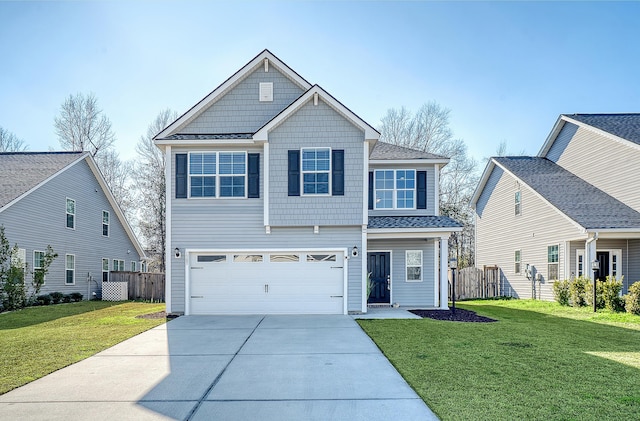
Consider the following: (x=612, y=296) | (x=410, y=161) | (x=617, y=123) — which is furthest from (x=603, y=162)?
(x=410, y=161)

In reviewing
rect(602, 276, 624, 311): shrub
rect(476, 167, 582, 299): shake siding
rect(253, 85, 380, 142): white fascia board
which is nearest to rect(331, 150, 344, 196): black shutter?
rect(253, 85, 380, 142): white fascia board

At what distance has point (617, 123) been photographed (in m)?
19.2

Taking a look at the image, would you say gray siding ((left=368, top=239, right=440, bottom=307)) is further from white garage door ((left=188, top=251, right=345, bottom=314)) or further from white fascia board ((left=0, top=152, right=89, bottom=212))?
white fascia board ((left=0, top=152, right=89, bottom=212))

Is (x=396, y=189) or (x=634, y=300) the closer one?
(x=634, y=300)

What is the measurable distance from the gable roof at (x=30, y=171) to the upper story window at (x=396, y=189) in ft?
43.3

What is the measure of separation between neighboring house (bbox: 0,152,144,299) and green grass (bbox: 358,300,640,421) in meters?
13.7

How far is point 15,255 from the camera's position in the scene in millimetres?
15953

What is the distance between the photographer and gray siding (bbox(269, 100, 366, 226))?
519 inches

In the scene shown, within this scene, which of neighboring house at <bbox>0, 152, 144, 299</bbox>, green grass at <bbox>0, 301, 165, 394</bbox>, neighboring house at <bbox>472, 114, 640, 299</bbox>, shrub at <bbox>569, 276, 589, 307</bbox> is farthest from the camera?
neighboring house at <bbox>0, 152, 144, 299</bbox>

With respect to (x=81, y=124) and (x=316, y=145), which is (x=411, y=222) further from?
(x=81, y=124)

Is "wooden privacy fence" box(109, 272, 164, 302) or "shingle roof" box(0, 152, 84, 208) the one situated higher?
"shingle roof" box(0, 152, 84, 208)

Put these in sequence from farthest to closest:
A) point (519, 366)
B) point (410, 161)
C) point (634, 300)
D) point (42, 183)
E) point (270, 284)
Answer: point (42, 183) < point (410, 161) < point (270, 284) < point (634, 300) < point (519, 366)

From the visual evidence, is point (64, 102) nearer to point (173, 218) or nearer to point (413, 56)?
point (173, 218)

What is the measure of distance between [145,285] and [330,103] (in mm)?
13412
